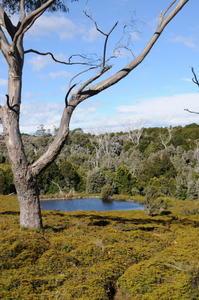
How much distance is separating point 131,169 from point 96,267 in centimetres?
8264

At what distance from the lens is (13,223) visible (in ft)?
30.6

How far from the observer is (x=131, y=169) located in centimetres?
A: 8831

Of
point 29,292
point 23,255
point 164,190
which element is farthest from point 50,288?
point 164,190

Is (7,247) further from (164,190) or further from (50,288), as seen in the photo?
(164,190)

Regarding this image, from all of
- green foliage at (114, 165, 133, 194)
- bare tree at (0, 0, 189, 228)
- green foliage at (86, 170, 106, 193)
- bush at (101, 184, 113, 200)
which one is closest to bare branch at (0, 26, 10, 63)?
bare tree at (0, 0, 189, 228)

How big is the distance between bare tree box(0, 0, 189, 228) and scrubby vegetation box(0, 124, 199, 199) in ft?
124

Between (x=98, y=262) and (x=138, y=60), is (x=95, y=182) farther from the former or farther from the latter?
(x=98, y=262)

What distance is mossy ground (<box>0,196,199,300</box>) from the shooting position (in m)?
5.14

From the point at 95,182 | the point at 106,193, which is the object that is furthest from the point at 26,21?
the point at 95,182

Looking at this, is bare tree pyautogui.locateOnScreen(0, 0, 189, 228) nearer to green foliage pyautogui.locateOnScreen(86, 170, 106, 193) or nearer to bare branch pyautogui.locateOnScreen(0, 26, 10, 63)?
bare branch pyautogui.locateOnScreen(0, 26, 10, 63)

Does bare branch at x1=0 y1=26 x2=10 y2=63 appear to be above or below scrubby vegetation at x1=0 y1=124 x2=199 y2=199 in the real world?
above

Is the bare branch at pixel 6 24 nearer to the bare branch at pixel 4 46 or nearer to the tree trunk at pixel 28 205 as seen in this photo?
the bare branch at pixel 4 46

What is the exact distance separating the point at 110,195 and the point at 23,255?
2680 inches

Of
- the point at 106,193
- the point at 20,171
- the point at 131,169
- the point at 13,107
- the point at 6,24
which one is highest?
the point at 6,24
